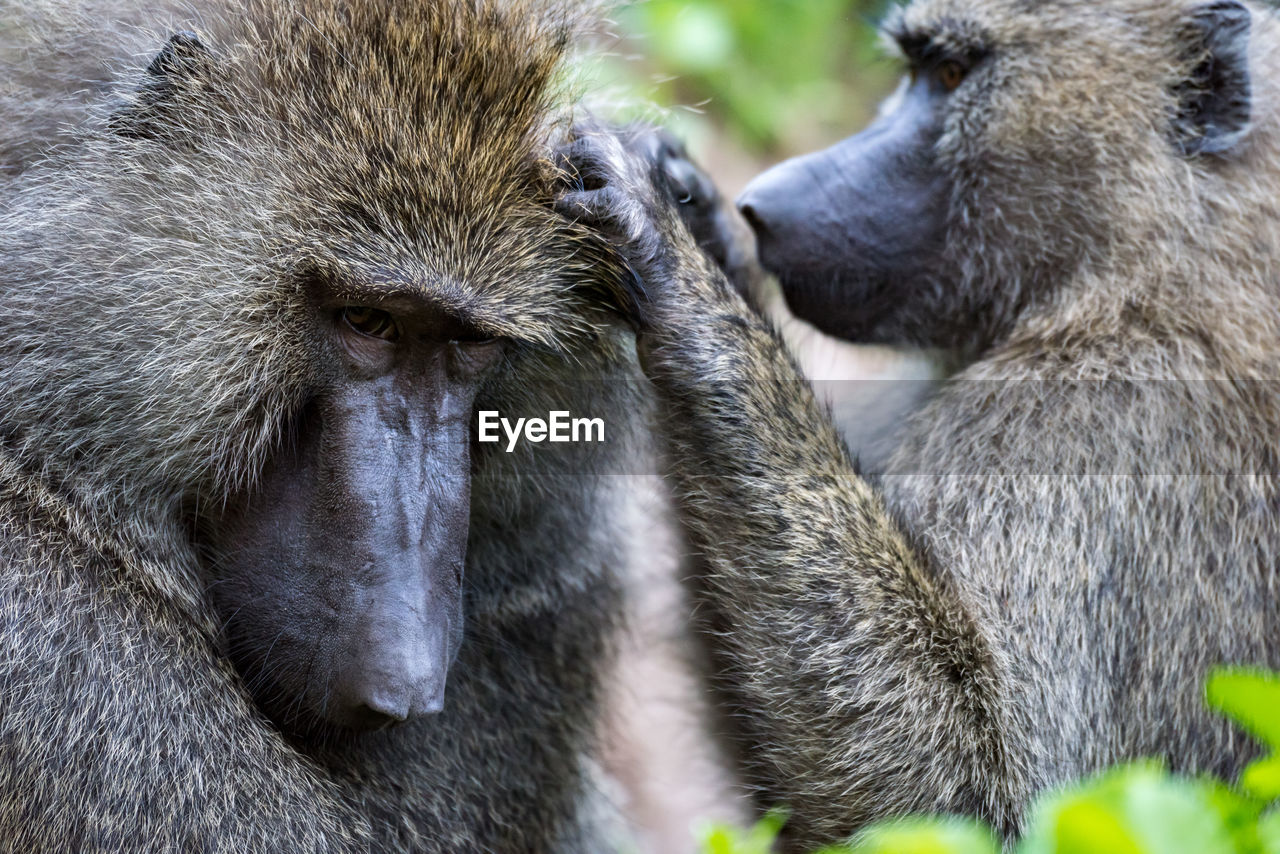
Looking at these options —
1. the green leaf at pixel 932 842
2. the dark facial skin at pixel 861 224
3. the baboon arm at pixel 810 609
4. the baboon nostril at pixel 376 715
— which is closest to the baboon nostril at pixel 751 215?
the dark facial skin at pixel 861 224

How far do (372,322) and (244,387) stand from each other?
23 centimetres

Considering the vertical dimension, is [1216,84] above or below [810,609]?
above

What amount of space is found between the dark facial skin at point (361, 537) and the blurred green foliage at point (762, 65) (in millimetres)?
4388

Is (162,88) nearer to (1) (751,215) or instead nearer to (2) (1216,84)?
(1) (751,215)

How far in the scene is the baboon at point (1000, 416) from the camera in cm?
278

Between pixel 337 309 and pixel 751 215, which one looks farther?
pixel 751 215

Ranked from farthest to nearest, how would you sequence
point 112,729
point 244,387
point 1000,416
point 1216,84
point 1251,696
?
point 1216,84, point 1000,416, point 244,387, point 112,729, point 1251,696

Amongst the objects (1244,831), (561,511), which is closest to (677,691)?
(561,511)

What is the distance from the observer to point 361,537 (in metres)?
2.21

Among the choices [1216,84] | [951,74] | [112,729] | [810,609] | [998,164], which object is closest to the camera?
[112,729]

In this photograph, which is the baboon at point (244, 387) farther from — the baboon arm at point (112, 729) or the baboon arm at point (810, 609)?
the baboon arm at point (810, 609)

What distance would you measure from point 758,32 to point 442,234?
563 cm

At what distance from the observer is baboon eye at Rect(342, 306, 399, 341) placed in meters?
2.31

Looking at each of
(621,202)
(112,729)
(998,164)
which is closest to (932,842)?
(112,729)
